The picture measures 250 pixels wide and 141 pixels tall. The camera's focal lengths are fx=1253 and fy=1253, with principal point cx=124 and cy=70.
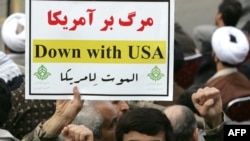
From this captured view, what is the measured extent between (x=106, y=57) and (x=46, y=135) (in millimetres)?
509

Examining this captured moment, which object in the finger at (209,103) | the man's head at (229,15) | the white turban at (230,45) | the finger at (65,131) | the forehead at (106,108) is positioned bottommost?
the finger at (65,131)

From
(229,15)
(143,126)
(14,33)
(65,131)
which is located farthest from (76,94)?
(229,15)

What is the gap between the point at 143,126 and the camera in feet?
21.4

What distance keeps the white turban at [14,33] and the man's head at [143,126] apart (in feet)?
6.40

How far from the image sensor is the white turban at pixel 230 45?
343 inches

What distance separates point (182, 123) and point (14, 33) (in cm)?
200

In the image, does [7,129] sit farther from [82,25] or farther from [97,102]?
[82,25]

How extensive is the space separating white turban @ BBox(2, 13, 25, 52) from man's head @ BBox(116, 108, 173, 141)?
6.40 feet

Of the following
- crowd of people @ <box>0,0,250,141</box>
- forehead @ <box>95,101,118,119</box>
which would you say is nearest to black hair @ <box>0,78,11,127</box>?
crowd of people @ <box>0,0,250,141</box>

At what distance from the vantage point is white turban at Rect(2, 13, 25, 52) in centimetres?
843

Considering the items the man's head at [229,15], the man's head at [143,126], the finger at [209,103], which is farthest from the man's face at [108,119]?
the man's head at [229,15]

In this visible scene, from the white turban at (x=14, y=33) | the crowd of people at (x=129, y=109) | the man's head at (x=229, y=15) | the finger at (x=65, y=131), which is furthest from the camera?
the man's head at (x=229, y=15)

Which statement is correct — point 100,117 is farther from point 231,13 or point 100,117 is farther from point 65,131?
point 231,13

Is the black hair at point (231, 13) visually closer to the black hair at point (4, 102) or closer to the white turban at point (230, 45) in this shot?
the white turban at point (230, 45)
